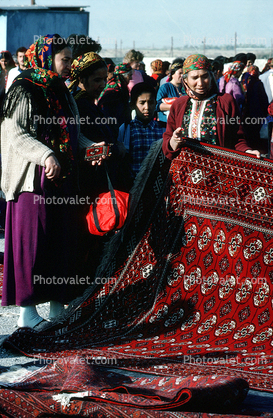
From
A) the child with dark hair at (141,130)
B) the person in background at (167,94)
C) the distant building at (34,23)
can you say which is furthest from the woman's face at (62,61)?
the distant building at (34,23)

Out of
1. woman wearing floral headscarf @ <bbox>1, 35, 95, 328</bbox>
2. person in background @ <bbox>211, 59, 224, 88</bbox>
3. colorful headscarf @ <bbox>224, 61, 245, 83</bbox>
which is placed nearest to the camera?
woman wearing floral headscarf @ <bbox>1, 35, 95, 328</bbox>

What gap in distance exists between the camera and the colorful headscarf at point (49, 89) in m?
3.55

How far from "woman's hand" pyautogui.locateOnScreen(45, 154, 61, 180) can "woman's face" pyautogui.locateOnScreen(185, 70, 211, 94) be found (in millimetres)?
1301

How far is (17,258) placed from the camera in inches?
143

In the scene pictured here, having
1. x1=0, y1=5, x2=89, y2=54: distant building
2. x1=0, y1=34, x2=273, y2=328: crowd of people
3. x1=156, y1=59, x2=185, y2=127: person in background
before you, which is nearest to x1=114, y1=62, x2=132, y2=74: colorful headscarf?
x1=156, y1=59, x2=185, y2=127: person in background

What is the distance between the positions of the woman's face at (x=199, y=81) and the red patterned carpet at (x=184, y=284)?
56 centimetres

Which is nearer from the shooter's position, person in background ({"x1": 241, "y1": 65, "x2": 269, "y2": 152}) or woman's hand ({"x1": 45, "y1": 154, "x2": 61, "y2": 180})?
woman's hand ({"x1": 45, "y1": 154, "x2": 61, "y2": 180})

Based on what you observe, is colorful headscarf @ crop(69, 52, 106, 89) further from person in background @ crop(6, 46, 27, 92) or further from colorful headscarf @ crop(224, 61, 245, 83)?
colorful headscarf @ crop(224, 61, 245, 83)

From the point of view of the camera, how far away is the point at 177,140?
12.0ft

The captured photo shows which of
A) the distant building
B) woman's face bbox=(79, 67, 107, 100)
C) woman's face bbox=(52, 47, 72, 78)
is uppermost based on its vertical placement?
the distant building

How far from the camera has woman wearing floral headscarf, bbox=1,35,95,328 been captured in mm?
3496

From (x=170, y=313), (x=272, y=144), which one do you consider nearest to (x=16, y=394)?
(x=170, y=313)

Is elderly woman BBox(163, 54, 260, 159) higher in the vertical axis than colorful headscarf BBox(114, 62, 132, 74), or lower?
lower

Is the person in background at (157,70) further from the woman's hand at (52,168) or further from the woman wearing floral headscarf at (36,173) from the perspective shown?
the woman's hand at (52,168)
